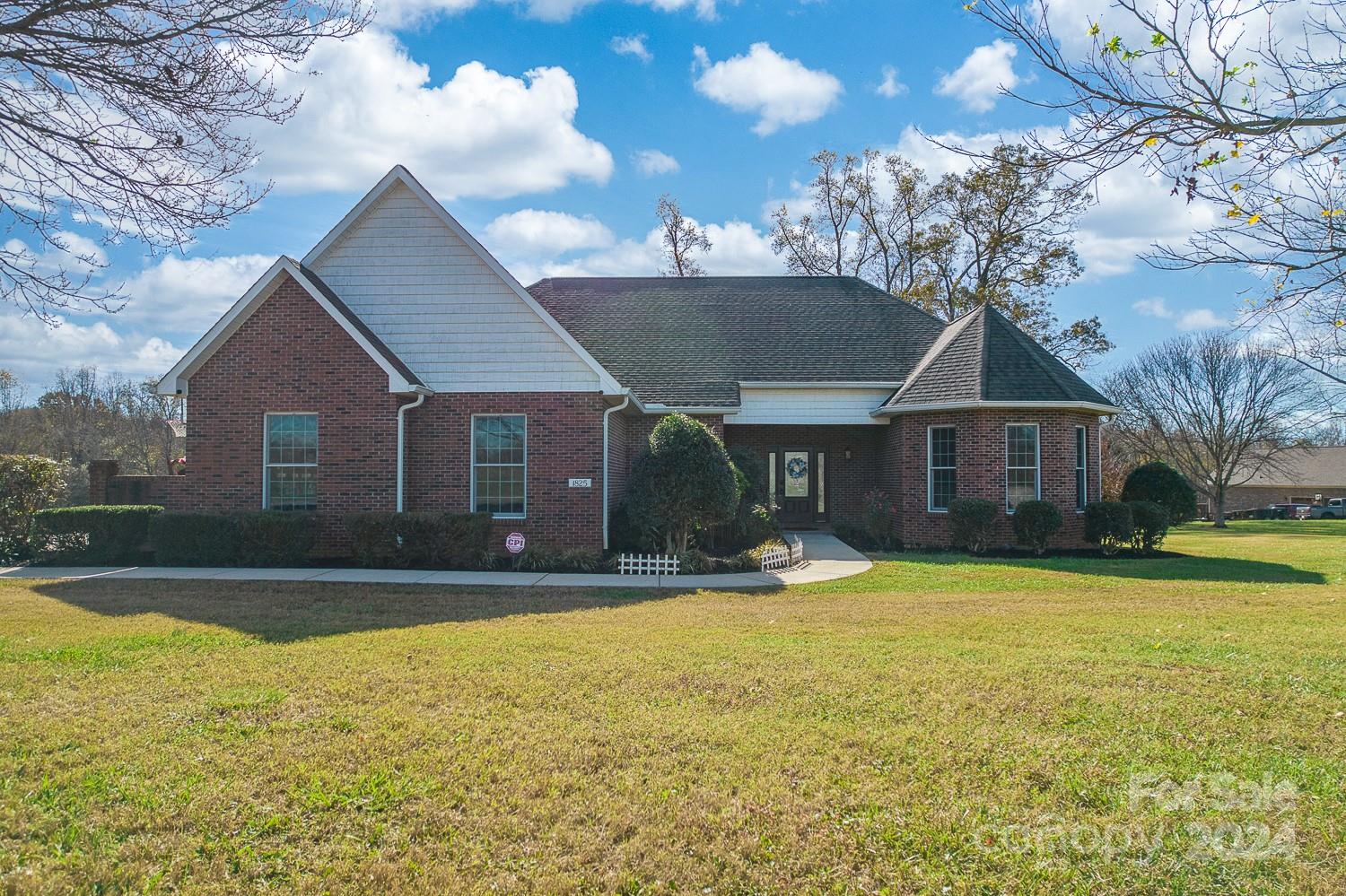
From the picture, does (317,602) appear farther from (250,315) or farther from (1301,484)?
(1301,484)

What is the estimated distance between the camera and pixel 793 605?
1138 cm

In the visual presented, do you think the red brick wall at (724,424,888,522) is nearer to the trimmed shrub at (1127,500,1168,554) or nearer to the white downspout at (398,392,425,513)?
the trimmed shrub at (1127,500,1168,554)

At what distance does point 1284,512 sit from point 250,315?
65329 mm

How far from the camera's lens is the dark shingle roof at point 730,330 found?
21422 mm

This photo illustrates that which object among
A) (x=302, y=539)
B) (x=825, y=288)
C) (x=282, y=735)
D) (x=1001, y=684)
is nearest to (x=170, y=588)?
(x=302, y=539)

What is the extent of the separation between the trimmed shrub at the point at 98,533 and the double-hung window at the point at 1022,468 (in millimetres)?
17333

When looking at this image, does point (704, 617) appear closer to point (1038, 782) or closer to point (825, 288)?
point (1038, 782)

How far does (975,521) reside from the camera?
18.2 meters

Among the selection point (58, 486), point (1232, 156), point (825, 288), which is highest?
point (825, 288)

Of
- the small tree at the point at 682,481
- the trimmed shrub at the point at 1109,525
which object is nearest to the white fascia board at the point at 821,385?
the trimmed shrub at the point at 1109,525

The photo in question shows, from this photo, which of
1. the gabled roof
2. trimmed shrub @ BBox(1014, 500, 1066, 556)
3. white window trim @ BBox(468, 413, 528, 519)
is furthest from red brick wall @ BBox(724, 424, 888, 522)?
white window trim @ BBox(468, 413, 528, 519)

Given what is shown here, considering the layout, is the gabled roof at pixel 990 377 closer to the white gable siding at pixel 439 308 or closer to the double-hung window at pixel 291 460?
the white gable siding at pixel 439 308

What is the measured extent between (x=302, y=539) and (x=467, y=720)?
10.1 m

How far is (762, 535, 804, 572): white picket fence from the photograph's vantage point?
15312 mm
